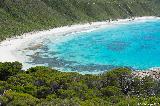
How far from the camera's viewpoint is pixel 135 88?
4547cm

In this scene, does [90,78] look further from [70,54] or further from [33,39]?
[33,39]

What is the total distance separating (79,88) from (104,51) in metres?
73.5

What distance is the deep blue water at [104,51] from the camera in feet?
302

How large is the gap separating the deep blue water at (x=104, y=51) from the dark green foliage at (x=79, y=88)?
3636 cm

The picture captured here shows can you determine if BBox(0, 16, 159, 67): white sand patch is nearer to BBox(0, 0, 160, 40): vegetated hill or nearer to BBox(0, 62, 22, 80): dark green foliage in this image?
BBox(0, 0, 160, 40): vegetated hill

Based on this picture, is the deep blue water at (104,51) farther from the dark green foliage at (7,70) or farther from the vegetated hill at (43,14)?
the dark green foliage at (7,70)

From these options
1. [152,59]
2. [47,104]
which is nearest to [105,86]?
[47,104]

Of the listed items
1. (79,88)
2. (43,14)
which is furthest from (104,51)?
(79,88)

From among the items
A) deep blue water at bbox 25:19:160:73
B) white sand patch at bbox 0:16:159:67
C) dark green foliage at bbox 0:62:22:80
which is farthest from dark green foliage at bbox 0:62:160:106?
white sand patch at bbox 0:16:159:67

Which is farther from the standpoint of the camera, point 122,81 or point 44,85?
point 122,81

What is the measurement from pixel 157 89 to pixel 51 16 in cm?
12306

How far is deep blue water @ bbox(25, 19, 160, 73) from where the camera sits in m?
92.1

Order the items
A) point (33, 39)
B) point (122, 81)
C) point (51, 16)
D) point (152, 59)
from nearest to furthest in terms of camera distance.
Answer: point (122, 81), point (152, 59), point (33, 39), point (51, 16)

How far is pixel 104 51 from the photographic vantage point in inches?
4513
